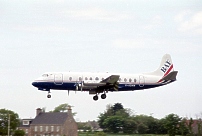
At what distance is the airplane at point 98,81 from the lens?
8231cm

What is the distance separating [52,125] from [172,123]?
32.0 meters

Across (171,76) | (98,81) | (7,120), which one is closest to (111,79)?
(98,81)

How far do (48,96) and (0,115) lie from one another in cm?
3609

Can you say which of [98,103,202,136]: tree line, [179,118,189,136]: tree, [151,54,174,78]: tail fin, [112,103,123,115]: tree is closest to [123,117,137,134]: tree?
[98,103,202,136]: tree line

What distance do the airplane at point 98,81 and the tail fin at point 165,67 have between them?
2.37m

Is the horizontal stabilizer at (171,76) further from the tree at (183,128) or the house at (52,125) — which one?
the house at (52,125)

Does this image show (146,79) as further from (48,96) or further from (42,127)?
(42,127)

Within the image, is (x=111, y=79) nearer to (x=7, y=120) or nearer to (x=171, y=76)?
(x=171, y=76)

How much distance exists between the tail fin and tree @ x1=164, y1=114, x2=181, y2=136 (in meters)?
22.3

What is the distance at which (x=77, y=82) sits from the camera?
82438mm

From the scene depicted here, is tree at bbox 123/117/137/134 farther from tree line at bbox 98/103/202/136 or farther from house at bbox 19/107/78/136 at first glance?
house at bbox 19/107/78/136

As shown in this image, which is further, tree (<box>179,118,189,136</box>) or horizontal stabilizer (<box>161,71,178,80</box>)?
tree (<box>179,118,189,136</box>)

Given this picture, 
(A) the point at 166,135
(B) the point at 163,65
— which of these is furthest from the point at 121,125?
(B) the point at 163,65

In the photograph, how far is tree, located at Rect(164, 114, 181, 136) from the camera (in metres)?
112
